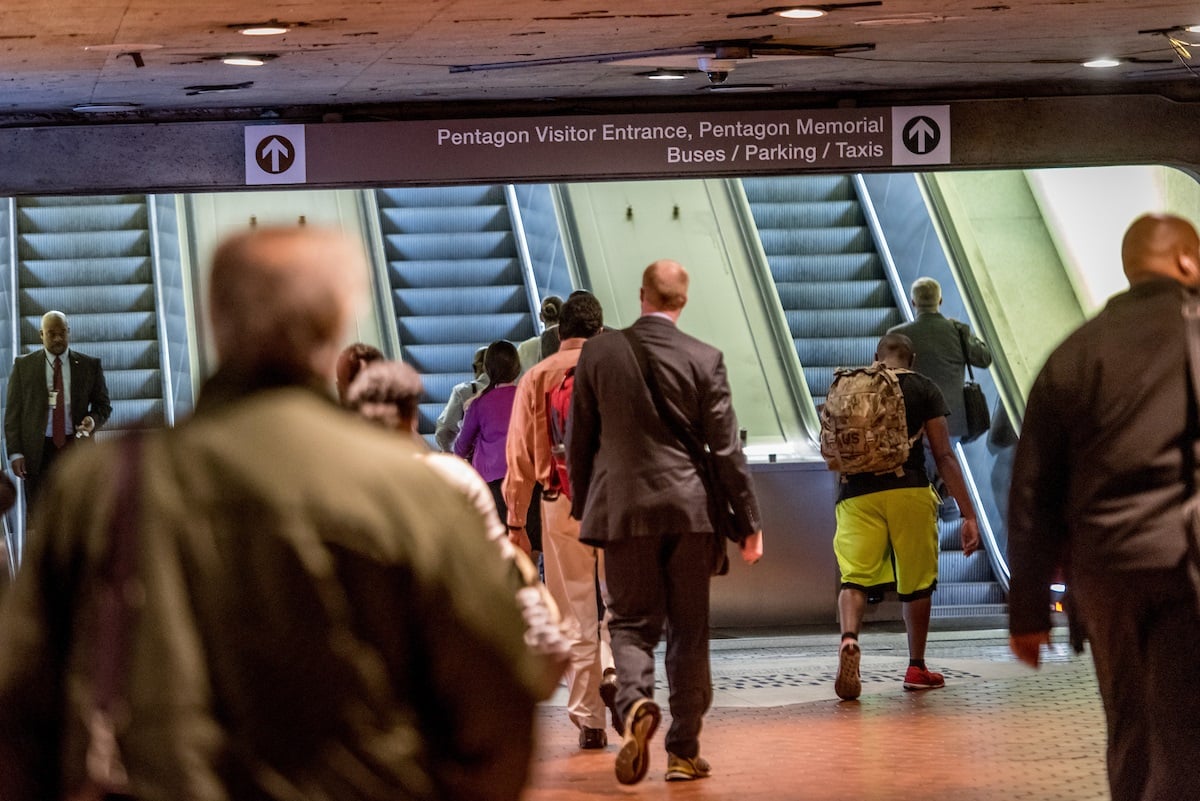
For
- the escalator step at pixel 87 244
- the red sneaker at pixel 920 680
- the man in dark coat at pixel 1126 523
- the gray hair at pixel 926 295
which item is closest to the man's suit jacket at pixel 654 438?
the man in dark coat at pixel 1126 523

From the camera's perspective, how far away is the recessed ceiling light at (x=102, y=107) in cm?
991

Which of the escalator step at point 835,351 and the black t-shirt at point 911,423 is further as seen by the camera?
the escalator step at point 835,351

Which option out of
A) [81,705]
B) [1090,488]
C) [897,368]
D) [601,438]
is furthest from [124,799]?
[897,368]

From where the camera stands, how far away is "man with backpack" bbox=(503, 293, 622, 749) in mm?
7234

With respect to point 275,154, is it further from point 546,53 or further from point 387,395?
point 387,395

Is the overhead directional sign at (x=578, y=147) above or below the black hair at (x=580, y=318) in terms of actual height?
above

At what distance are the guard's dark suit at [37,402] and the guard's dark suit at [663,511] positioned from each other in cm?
607

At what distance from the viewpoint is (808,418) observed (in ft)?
42.6

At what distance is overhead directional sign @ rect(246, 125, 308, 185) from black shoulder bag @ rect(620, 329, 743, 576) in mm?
4158

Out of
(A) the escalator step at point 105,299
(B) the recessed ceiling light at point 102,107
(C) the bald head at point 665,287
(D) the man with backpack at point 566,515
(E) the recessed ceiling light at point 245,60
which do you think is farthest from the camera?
(A) the escalator step at point 105,299

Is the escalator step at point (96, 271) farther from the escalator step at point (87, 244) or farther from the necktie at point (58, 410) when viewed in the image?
the necktie at point (58, 410)

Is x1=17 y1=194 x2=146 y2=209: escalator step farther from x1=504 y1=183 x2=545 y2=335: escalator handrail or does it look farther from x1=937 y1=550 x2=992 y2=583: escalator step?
x1=937 y1=550 x2=992 y2=583: escalator step

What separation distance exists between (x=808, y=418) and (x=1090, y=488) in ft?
29.5

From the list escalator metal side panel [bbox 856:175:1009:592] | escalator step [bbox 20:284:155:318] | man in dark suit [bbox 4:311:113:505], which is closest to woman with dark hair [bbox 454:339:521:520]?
man in dark suit [bbox 4:311:113:505]
